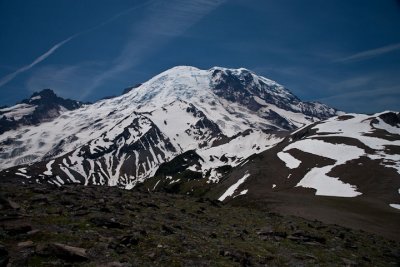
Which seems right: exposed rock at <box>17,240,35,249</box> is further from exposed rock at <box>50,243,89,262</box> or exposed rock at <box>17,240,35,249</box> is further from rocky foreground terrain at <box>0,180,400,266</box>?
exposed rock at <box>50,243,89,262</box>

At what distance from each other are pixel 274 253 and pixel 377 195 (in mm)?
82873

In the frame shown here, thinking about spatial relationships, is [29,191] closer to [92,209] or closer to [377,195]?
[92,209]

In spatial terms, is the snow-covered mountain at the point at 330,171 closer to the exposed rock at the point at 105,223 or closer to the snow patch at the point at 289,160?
the snow patch at the point at 289,160

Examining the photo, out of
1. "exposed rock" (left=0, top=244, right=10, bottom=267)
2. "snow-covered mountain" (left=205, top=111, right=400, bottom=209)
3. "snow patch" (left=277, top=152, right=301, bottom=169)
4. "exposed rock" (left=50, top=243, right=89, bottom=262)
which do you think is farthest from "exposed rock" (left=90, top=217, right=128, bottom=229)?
"snow patch" (left=277, top=152, right=301, bottom=169)

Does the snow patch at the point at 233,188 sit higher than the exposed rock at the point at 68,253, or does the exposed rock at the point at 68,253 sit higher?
the exposed rock at the point at 68,253

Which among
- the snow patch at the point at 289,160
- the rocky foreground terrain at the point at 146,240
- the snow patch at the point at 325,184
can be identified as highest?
the snow patch at the point at 289,160

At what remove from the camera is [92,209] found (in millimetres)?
31469

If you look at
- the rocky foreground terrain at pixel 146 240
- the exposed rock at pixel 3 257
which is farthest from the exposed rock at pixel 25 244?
the exposed rock at pixel 3 257

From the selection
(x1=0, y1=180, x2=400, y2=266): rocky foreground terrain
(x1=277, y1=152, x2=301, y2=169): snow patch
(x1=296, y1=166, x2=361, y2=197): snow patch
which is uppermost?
(x1=277, y1=152, x2=301, y2=169): snow patch

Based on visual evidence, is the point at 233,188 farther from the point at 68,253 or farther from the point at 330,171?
the point at 68,253

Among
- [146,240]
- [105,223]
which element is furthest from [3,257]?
[105,223]

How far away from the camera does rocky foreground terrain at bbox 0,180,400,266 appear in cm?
1978

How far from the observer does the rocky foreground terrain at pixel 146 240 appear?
1978cm

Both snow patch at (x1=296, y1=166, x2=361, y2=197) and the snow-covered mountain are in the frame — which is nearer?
the snow-covered mountain
